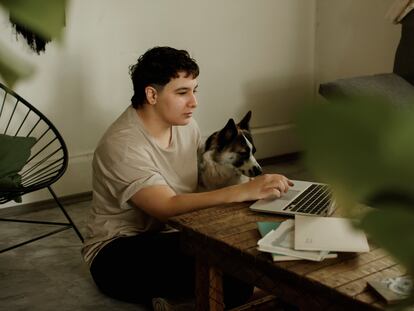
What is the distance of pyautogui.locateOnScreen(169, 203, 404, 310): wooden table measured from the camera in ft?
4.34

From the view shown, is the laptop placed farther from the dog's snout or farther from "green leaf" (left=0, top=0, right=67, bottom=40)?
"green leaf" (left=0, top=0, right=67, bottom=40)

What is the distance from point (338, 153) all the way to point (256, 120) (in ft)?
12.9

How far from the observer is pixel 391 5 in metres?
3.66

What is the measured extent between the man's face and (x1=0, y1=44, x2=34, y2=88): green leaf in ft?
6.30

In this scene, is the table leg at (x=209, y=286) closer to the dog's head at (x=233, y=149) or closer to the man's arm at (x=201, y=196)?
the man's arm at (x=201, y=196)

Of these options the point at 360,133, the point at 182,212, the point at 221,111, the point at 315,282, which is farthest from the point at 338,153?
the point at 221,111

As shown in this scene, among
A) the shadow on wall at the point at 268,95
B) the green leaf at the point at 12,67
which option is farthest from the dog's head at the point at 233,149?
the green leaf at the point at 12,67

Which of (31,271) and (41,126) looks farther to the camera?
(41,126)

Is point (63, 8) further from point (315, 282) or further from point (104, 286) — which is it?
point (104, 286)

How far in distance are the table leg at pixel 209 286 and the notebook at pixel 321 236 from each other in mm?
300

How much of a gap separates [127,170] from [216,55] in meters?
1.85

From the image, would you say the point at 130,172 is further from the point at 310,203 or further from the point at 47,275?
the point at 47,275

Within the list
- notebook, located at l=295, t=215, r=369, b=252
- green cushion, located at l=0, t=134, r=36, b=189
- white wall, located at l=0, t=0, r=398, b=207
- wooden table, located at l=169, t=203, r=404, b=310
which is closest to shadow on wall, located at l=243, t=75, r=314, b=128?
white wall, located at l=0, t=0, r=398, b=207

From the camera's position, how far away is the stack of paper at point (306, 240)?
1.46 meters
